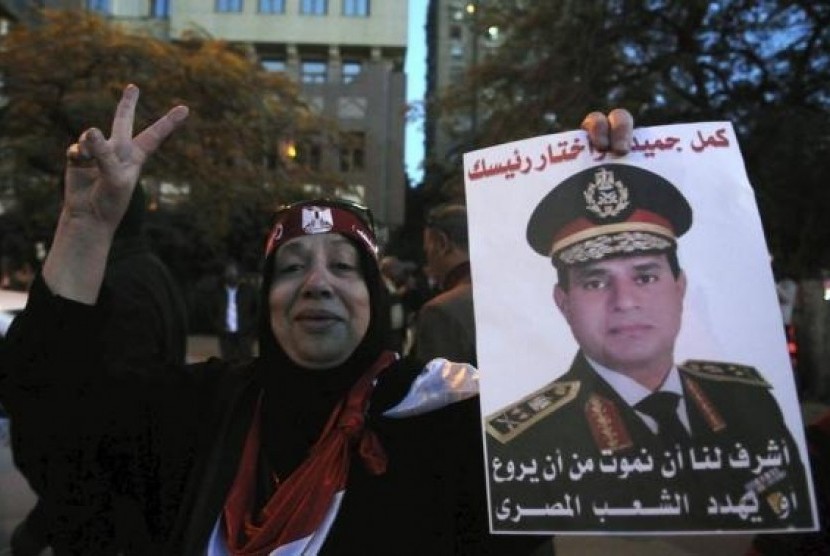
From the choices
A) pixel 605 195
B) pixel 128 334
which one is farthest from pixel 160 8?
pixel 605 195

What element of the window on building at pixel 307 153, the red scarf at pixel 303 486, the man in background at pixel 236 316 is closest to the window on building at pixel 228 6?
the window on building at pixel 307 153

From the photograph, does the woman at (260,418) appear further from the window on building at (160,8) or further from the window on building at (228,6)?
the window on building at (228,6)

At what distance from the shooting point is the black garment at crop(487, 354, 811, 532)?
142 cm

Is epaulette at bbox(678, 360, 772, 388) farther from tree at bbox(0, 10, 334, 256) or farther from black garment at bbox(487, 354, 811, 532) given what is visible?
tree at bbox(0, 10, 334, 256)

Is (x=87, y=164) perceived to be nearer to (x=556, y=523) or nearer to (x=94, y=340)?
(x=94, y=340)

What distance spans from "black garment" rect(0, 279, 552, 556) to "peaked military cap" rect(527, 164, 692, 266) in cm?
43

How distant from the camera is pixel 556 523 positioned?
148 cm

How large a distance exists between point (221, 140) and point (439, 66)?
8094cm

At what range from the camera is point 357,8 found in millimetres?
57531

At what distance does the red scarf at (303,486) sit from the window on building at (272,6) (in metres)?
59.3

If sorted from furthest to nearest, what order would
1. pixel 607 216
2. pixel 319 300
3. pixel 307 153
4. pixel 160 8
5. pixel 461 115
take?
pixel 160 8, pixel 307 153, pixel 461 115, pixel 319 300, pixel 607 216

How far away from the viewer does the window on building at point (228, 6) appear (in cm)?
5681

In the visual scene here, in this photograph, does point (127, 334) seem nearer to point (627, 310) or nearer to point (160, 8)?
point (627, 310)

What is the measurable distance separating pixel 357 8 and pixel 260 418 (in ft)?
192
